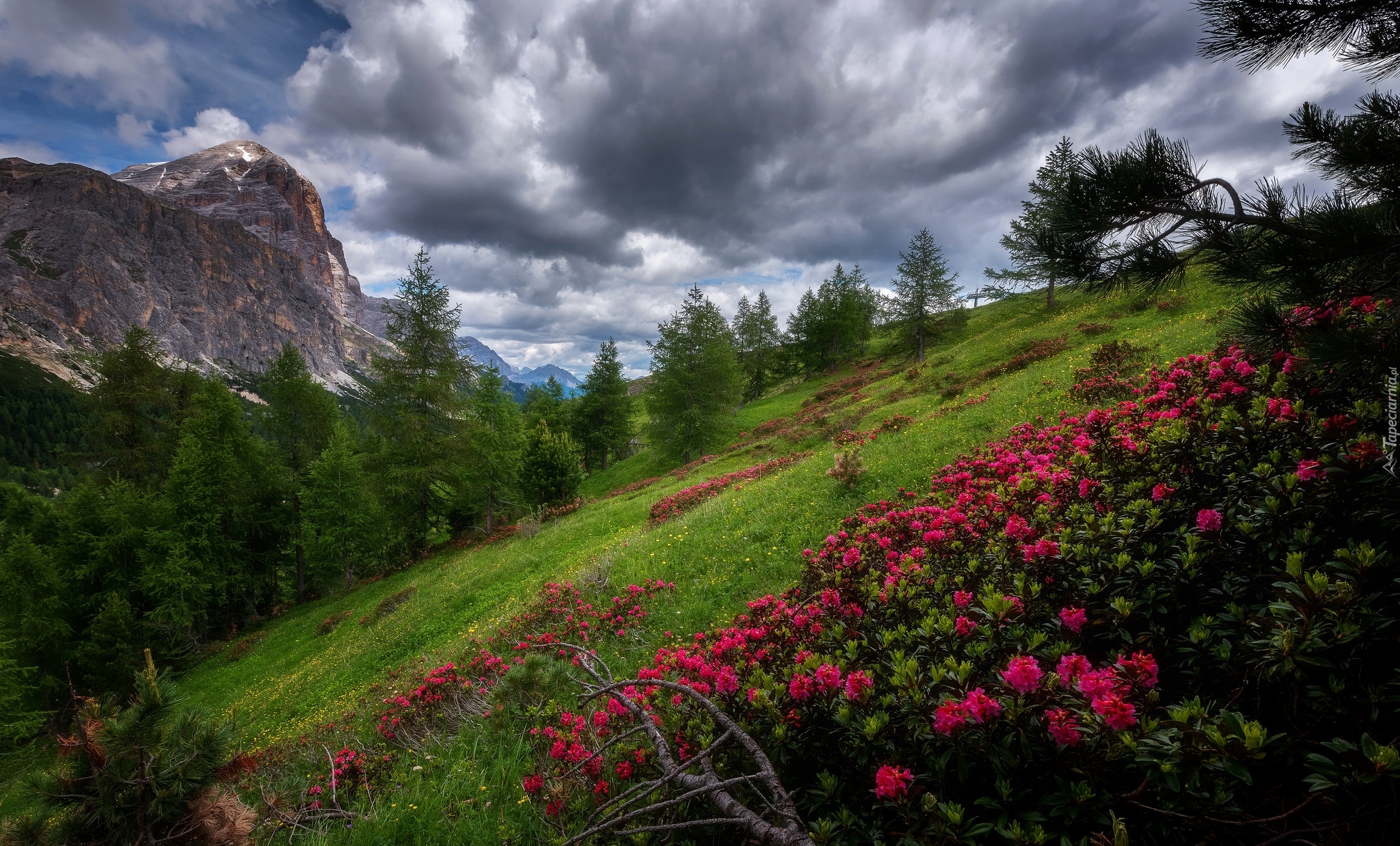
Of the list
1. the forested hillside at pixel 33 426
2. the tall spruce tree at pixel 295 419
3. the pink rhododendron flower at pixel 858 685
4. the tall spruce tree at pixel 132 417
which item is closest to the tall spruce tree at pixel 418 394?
the tall spruce tree at pixel 295 419

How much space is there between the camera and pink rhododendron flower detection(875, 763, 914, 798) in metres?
1.97

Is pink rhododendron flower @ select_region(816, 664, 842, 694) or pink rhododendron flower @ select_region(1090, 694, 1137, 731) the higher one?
pink rhododendron flower @ select_region(1090, 694, 1137, 731)

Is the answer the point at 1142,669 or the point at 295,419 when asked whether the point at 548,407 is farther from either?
the point at 1142,669

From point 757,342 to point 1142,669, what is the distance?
198 feet

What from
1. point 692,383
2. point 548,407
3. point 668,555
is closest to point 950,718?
point 668,555

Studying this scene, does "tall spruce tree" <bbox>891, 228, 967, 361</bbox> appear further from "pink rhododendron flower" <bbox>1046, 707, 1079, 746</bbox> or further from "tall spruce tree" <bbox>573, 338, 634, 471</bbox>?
"pink rhododendron flower" <bbox>1046, 707, 1079, 746</bbox>

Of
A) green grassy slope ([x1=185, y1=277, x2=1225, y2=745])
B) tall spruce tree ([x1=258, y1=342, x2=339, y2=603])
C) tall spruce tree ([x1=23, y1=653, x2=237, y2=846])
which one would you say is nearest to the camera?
tall spruce tree ([x1=23, y1=653, x2=237, y2=846])

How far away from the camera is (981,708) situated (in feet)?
6.68

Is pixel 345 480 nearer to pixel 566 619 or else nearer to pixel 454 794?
pixel 566 619

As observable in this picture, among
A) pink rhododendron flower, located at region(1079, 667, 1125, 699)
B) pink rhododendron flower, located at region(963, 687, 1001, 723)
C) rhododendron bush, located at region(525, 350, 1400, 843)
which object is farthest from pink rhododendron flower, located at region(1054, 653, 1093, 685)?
pink rhododendron flower, located at region(963, 687, 1001, 723)

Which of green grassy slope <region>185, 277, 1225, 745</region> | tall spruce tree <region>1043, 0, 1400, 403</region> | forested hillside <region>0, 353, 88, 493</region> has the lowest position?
green grassy slope <region>185, 277, 1225, 745</region>

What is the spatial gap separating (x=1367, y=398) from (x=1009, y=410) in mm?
8260

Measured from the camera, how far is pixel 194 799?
10.1 feet

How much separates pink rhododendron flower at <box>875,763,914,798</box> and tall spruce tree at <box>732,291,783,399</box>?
57.4 m
